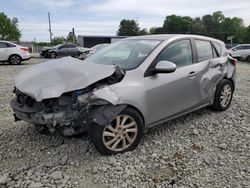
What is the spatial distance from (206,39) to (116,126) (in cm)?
266

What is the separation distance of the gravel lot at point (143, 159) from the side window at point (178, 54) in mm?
1026

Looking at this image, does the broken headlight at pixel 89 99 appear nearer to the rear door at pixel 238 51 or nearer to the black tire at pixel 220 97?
the black tire at pixel 220 97

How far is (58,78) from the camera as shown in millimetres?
3592

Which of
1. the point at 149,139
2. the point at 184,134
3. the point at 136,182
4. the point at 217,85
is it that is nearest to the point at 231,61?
the point at 217,85

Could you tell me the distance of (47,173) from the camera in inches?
127

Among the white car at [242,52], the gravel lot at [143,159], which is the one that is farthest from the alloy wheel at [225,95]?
the white car at [242,52]

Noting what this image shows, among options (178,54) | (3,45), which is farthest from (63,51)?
(178,54)

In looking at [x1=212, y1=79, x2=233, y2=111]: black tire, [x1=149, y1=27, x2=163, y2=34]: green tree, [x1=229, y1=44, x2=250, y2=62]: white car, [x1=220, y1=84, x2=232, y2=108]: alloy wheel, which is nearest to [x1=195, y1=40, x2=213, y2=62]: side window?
[x1=212, y1=79, x2=233, y2=111]: black tire

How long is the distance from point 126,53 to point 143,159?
65.8 inches

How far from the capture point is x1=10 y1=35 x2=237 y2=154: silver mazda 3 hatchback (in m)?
3.40

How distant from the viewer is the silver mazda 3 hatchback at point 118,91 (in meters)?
3.40

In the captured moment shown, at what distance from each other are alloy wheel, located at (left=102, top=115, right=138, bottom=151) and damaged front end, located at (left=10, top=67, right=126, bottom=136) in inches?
6.0

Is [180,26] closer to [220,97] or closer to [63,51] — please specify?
[63,51]

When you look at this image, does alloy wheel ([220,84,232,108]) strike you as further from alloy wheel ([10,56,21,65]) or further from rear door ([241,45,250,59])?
rear door ([241,45,250,59])
